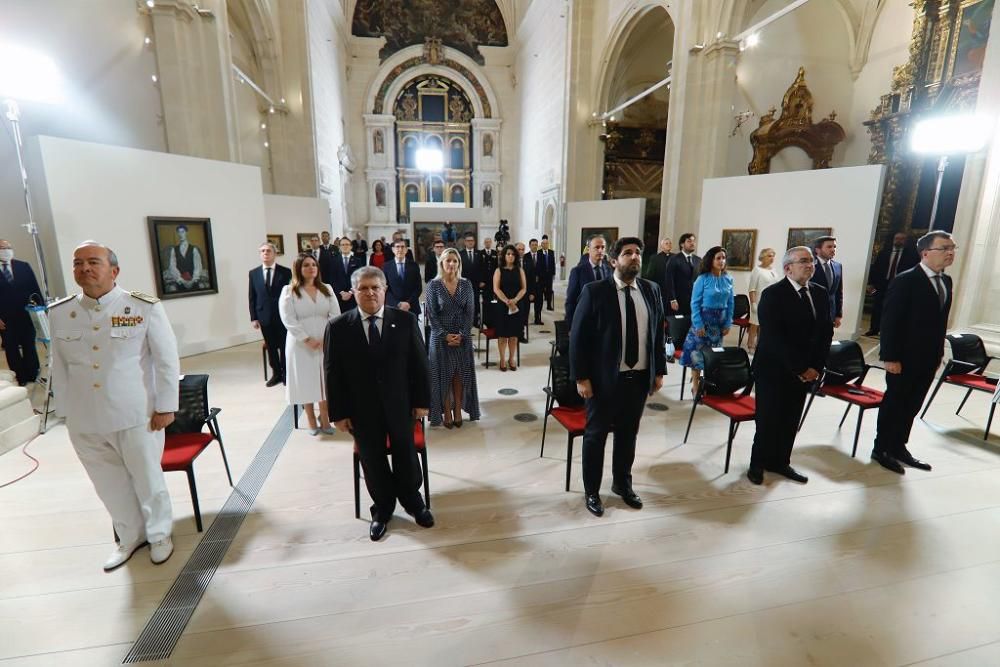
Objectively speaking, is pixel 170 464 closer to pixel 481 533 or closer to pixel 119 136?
pixel 481 533

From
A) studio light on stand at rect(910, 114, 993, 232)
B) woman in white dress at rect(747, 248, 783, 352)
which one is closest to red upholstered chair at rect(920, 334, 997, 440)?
woman in white dress at rect(747, 248, 783, 352)

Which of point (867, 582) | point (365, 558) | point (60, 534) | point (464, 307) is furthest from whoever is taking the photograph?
point (464, 307)

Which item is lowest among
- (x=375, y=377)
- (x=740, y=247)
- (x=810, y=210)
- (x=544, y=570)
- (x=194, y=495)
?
(x=544, y=570)

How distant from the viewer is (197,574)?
2.61 metres

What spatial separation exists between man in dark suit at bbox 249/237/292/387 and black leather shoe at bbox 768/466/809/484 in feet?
17.6

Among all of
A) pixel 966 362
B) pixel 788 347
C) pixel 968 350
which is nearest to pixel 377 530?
pixel 788 347

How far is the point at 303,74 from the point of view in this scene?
1373 centimetres

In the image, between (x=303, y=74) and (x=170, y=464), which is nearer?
(x=170, y=464)

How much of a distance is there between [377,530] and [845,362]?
4270mm

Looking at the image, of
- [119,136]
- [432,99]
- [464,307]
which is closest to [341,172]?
[432,99]

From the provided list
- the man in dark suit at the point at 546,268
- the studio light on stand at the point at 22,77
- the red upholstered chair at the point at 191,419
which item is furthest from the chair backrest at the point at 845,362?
A: the studio light on stand at the point at 22,77

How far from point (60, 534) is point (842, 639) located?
15.0 feet

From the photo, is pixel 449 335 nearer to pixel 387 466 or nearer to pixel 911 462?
pixel 387 466

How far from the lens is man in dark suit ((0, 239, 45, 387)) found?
5.41 m
